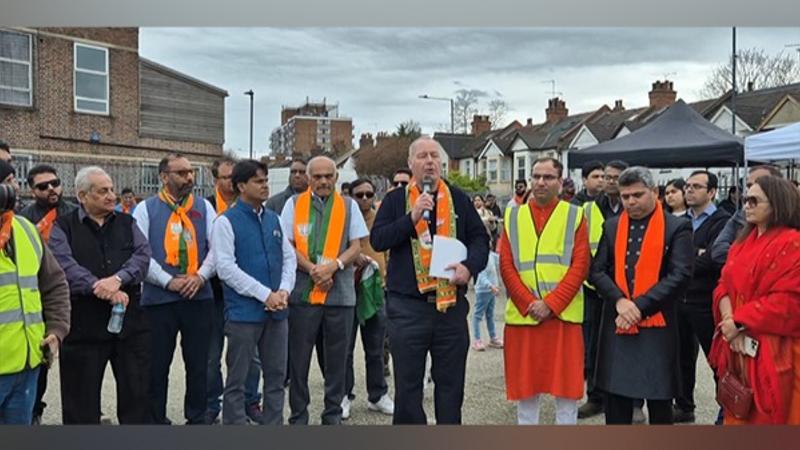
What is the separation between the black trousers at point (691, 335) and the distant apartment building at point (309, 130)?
3.38 m

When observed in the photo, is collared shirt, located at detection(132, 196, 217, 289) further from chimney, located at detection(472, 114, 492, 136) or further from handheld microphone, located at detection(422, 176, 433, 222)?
chimney, located at detection(472, 114, 492, 136)

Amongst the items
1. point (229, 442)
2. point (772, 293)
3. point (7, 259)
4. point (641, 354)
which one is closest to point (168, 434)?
point (229, 442)

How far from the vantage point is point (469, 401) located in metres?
4.97

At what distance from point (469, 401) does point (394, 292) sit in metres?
1.65

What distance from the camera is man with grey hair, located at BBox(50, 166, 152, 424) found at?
3.66 meters

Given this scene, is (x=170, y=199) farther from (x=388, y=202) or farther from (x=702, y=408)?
(x=702, y=408)

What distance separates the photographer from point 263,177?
4.05 m

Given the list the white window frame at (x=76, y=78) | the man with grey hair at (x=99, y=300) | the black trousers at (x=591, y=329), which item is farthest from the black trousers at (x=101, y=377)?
the white window frame at (x=76, y=78)

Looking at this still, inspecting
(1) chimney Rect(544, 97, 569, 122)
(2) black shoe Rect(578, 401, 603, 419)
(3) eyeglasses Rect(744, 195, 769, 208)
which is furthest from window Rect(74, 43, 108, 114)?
(3) eyeglasses Rect(744, 195, 769, 208)

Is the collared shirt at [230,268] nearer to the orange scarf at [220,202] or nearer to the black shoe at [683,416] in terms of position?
the orange scarf at [220,202]

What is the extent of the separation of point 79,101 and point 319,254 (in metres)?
12.1

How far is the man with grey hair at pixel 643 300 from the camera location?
12.0 ft

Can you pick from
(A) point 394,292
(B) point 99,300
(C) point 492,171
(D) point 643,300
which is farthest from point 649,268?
(C) point 492,171

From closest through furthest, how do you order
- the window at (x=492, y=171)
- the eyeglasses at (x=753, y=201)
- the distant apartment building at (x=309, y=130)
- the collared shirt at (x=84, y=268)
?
the eyeglasses at (x=753, y=201)
the collared shirt at (x=84, y=268)
the distant apartment building at (x=309, y=130)
the window at (x=492, y=171)
